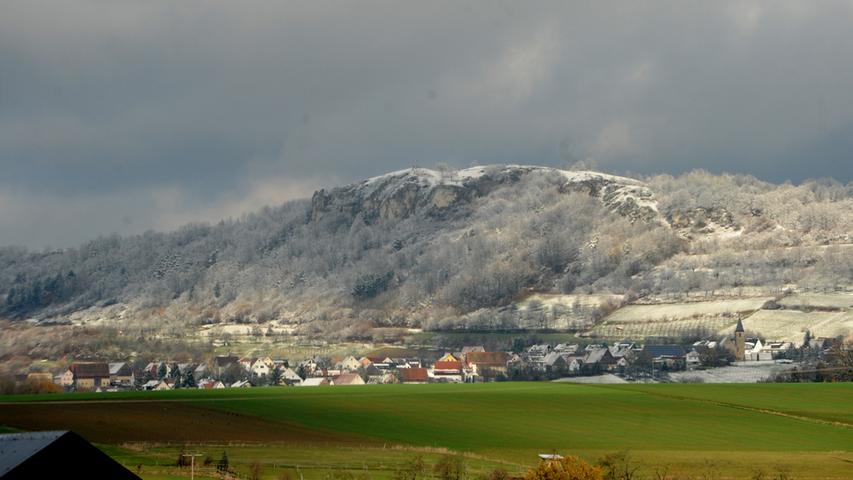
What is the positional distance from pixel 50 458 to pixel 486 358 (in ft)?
490

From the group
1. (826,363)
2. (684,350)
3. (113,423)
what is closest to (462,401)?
(113,423)

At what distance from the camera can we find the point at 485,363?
576 feet

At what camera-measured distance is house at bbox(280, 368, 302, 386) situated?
6457 inches

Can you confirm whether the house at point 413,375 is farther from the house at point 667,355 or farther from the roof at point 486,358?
the house at point 667,355

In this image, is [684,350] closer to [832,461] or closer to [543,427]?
[543,427]

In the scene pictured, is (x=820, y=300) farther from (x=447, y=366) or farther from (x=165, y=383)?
(x=165, y=383)

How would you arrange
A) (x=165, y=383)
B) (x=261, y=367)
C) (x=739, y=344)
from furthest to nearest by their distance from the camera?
1. (x=261, y=367)
2. (x=739, y=344)
3. (x=165, y=383)

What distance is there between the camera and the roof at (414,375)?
161000mm

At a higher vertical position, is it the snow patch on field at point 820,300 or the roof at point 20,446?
the snow patch on field at point 820,300

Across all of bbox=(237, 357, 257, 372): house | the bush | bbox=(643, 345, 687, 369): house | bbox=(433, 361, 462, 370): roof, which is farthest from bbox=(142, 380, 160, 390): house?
the bush

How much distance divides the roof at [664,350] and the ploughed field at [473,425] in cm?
4495

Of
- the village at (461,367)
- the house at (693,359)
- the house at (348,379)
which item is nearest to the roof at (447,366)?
the village at (461,367)

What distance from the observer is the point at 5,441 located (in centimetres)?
3075

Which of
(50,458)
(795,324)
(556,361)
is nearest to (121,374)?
(556,361)
